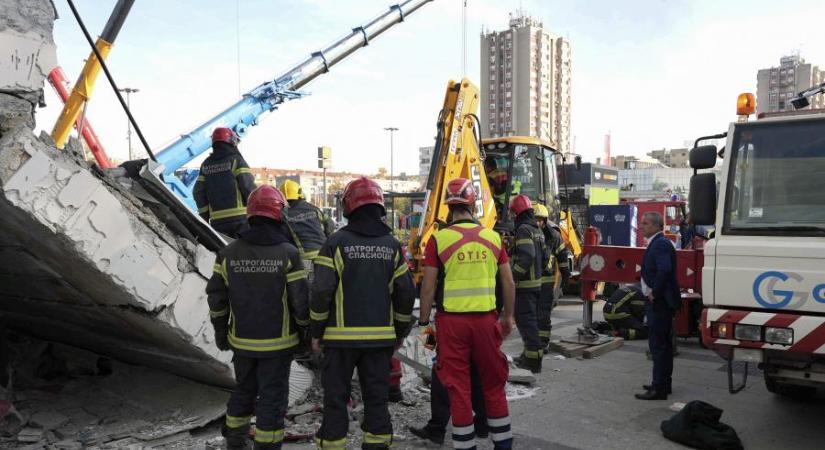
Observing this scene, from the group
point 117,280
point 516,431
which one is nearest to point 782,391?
point 516,431

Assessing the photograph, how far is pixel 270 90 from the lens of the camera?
13.8m

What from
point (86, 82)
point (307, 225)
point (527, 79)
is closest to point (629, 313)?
point (307, 225)

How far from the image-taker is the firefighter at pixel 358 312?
12.4 ft

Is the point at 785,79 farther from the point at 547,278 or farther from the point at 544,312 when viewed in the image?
the point at 544,312

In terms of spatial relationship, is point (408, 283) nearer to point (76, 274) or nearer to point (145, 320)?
point (145, 320)

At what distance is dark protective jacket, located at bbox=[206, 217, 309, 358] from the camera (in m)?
3.91

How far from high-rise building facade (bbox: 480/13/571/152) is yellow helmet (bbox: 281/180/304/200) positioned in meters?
93.4

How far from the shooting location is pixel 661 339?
5680 mm

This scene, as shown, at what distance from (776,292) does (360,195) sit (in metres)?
2.86

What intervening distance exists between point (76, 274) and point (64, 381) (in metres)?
1.78

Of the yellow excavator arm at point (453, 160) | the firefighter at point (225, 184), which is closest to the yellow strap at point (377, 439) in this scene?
the firefighter at point (225, 184)

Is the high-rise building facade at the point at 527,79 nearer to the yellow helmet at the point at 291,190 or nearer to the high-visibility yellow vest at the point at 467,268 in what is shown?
the yellow helmet at the point at 291,190

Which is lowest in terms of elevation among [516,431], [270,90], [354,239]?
[516,431]

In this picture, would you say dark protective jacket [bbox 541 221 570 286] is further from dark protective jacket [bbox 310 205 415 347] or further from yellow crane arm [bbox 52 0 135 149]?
yellow crane arm [bbox 52 0 135 149]
